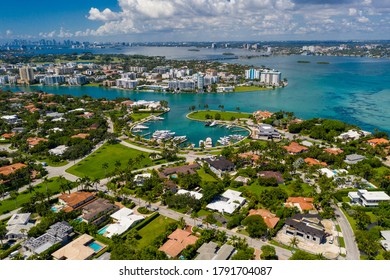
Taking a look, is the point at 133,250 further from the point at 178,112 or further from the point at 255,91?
the point at 255,91

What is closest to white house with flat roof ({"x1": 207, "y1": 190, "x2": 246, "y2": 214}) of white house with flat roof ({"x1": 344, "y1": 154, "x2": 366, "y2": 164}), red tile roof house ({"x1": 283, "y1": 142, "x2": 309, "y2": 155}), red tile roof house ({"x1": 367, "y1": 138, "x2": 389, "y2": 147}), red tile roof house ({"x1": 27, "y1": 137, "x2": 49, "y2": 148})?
red tile roof house ({"x1": 283, "y1": 142, "x2": 309, "y2": 155})

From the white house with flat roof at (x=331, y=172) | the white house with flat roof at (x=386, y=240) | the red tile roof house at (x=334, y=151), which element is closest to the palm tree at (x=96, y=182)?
the white house with flat roof at (x=331, y=172)

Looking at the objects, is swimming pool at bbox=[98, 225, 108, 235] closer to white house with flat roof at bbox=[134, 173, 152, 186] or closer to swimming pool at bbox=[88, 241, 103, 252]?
swimming pool at bbox=[88, 241, 103, 252]

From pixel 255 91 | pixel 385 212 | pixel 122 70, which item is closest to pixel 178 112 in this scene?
pixel 255 91

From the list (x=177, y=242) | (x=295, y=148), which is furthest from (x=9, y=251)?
(x=295, y=148)

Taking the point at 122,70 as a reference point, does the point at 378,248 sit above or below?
below

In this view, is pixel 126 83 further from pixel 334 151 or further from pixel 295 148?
pixel 334 151
